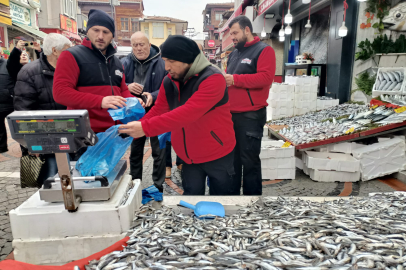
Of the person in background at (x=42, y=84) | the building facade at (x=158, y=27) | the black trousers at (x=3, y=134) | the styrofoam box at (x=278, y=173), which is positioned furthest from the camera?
the building facade at (x=158, y=27)

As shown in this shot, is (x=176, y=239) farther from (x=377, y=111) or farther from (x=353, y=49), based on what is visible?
(x=353, y=49)

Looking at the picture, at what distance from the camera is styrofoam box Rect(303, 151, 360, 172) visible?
496 centimetres

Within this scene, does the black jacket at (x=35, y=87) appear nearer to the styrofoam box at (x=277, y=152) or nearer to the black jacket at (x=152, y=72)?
the black jacket at (x=152, y=72)

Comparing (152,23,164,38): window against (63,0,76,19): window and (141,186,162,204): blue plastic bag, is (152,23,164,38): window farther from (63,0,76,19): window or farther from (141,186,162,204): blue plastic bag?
(141,186,162,204): blue plastic bag

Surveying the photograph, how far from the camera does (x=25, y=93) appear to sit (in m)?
3.36

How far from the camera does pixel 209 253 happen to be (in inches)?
68.9

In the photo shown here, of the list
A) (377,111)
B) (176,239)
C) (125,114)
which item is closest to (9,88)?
(125,114)

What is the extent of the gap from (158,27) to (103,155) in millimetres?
50161

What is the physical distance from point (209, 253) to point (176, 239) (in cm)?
28

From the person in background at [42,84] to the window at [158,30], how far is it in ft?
158

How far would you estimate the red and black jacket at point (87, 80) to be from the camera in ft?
8.77

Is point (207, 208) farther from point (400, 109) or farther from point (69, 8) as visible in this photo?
point (69, 8)

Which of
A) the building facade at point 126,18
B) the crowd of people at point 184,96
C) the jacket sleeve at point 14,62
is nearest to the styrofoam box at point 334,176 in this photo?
the crowd of people at point 184,96

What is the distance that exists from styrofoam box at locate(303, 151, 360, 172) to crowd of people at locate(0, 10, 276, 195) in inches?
71.1
